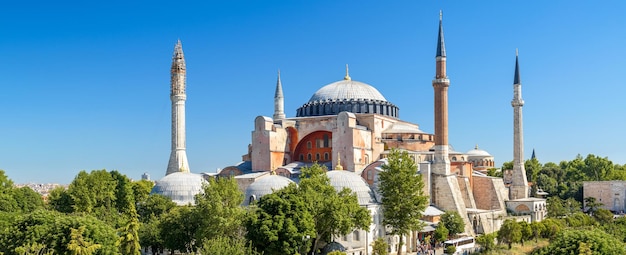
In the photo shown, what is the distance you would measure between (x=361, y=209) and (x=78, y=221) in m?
8.93

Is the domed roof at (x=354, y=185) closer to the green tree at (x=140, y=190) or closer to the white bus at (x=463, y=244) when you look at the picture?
the white bus at (x=463, y=244)

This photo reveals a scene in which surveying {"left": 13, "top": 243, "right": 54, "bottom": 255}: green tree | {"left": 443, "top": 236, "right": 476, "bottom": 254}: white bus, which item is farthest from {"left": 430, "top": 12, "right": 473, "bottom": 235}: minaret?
{"left": 13, "top": 243, "right": 54, "bottom": 255}: green tree

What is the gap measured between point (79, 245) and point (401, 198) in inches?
451

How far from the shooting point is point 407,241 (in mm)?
25391

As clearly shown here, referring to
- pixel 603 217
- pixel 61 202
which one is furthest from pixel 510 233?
pixel 61 202

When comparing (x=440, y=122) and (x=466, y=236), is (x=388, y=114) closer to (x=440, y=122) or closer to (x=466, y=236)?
(x=440, y=122)

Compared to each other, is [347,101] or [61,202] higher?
[347,101]

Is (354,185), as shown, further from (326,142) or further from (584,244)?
(584,244)

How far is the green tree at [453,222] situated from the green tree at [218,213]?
31.4 ft

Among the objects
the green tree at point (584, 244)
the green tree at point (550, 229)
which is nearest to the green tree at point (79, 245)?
the green tree at point (584, 244)

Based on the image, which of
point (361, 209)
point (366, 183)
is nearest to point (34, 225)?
point (361, 209)

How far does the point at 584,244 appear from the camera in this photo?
17016mm

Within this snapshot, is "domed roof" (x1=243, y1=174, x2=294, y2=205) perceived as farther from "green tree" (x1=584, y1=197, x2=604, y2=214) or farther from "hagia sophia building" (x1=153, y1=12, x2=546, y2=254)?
"green tree" (x1=584, y1=197, x2=604, y2=214)

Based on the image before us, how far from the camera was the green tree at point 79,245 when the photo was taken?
632 inches
